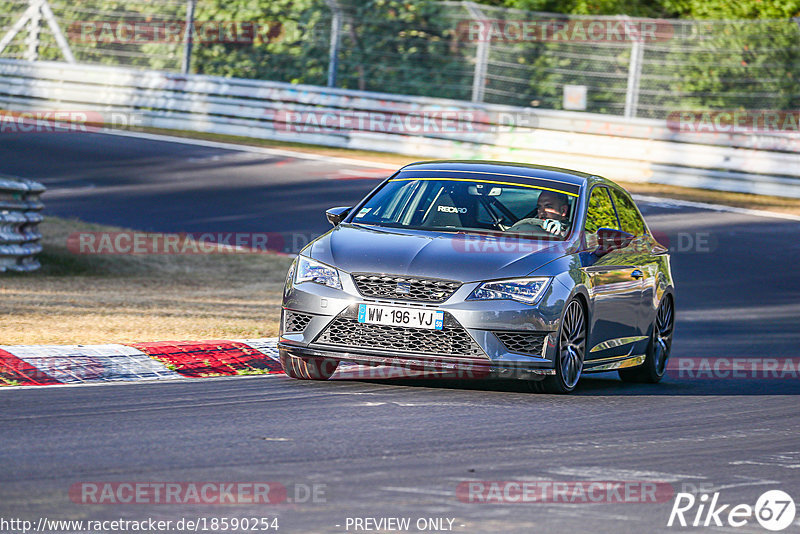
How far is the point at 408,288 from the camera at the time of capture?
8.42 m

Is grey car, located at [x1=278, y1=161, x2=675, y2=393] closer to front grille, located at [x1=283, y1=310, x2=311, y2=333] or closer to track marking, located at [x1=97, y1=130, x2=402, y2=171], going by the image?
front grille, located at [x1=283, y1=310, x2=311, y2=333]

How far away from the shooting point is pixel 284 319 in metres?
8.81

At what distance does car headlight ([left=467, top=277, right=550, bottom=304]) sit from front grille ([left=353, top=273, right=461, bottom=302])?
158 mm

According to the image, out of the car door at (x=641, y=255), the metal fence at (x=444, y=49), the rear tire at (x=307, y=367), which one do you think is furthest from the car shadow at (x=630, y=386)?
the metal fence at (x=444, y=49)

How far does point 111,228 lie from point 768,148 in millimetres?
11096

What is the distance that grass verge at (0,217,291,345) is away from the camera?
10867 mm

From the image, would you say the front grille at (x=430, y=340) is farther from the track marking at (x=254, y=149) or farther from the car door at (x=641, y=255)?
the track marking at (x=254, y=149)

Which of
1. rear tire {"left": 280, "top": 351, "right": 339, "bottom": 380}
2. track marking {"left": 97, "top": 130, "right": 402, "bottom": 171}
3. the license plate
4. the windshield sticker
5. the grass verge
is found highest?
the windshield sticker

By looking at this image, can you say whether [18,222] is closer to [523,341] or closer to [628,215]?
[628,215]

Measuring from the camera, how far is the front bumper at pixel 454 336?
27.5 feet

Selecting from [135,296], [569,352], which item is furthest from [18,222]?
[569,352]

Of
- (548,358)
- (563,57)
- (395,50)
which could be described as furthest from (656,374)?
(395,50)

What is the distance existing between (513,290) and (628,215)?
262 cm

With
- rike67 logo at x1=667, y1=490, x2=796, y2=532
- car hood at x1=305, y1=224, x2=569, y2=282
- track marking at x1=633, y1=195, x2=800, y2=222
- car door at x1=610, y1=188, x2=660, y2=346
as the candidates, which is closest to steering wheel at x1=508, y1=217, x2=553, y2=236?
car hood at x1=305, y1=224, x2=569, y2=282
